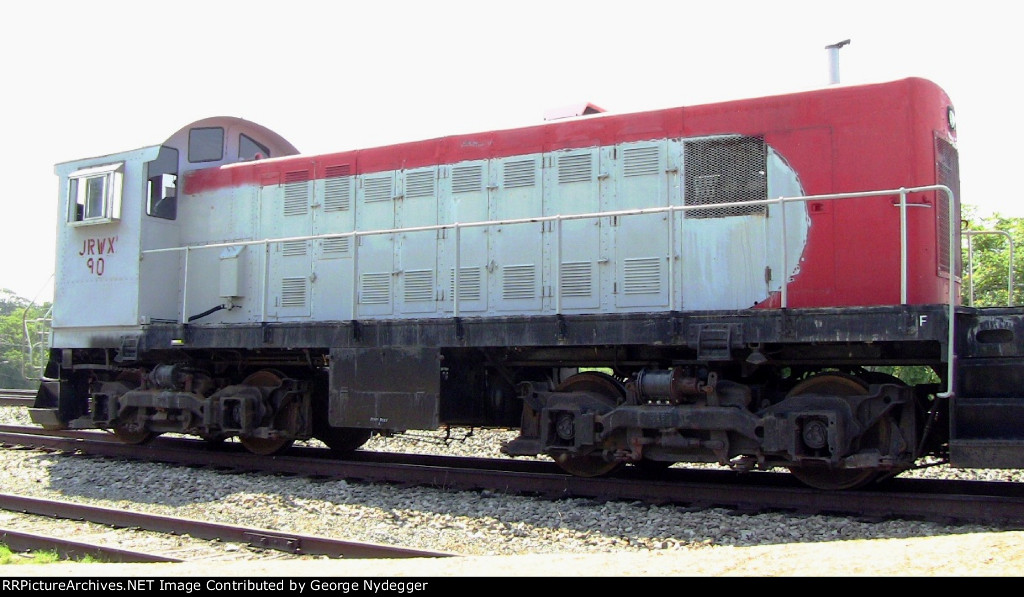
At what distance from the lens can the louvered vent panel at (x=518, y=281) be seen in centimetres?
853

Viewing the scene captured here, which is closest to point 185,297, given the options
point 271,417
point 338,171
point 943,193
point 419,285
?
point 271,417

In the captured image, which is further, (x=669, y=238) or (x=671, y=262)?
(x=669, y=238)

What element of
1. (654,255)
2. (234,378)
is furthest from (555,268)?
(234,378)

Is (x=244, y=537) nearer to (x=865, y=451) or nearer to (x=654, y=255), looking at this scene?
(x=654, y=255)

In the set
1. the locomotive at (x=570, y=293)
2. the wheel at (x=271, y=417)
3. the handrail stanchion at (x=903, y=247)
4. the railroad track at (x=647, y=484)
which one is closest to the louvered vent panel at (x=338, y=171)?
the locomotive at (x=570, y=293)

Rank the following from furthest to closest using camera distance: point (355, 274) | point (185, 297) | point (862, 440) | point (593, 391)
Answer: point (185, 297), point (355, 274), point (593, 391), point (862, 440)

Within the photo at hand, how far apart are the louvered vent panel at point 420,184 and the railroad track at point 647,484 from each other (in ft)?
9.60

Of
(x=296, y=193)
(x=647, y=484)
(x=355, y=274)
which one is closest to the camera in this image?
(x=647, y=484)

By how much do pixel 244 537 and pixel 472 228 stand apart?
13.1 feet

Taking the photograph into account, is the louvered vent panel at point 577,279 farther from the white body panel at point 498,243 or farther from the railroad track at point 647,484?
the railroad track at point 647,484

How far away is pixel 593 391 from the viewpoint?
26.1 feet

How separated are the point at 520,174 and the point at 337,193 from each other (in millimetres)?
2397

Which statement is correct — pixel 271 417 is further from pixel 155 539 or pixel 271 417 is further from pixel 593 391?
pixel 593 391

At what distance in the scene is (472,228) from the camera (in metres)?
9.02
